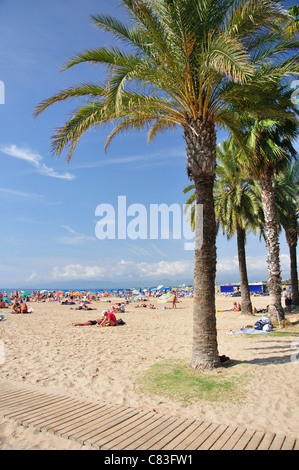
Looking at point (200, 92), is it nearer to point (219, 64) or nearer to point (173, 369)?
point (219, 64)

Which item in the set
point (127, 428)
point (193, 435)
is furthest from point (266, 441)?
point (127, 428)

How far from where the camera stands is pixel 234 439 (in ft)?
11.9

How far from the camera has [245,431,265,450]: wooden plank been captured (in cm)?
345

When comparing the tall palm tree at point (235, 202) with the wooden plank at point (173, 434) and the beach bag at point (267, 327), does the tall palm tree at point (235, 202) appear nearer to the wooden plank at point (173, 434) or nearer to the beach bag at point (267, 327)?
the beach bag at point (267, 327)

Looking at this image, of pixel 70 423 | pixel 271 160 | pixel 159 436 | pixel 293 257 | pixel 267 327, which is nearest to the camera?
pixel 159 436

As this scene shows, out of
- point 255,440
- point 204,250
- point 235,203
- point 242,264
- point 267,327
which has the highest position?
point 235,203

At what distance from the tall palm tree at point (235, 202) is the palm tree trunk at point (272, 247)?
247 cm

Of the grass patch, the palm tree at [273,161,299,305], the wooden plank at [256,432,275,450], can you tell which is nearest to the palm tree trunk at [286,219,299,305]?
the palm tree at [273,161,299,305]

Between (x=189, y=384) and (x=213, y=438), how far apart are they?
211cm

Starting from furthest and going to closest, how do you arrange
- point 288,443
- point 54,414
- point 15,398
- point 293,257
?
point 293,257 < point 15,398 < point 54,414 < point 288,443

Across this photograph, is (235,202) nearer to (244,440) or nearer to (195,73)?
(195,73)

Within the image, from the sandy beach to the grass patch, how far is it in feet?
0.47
